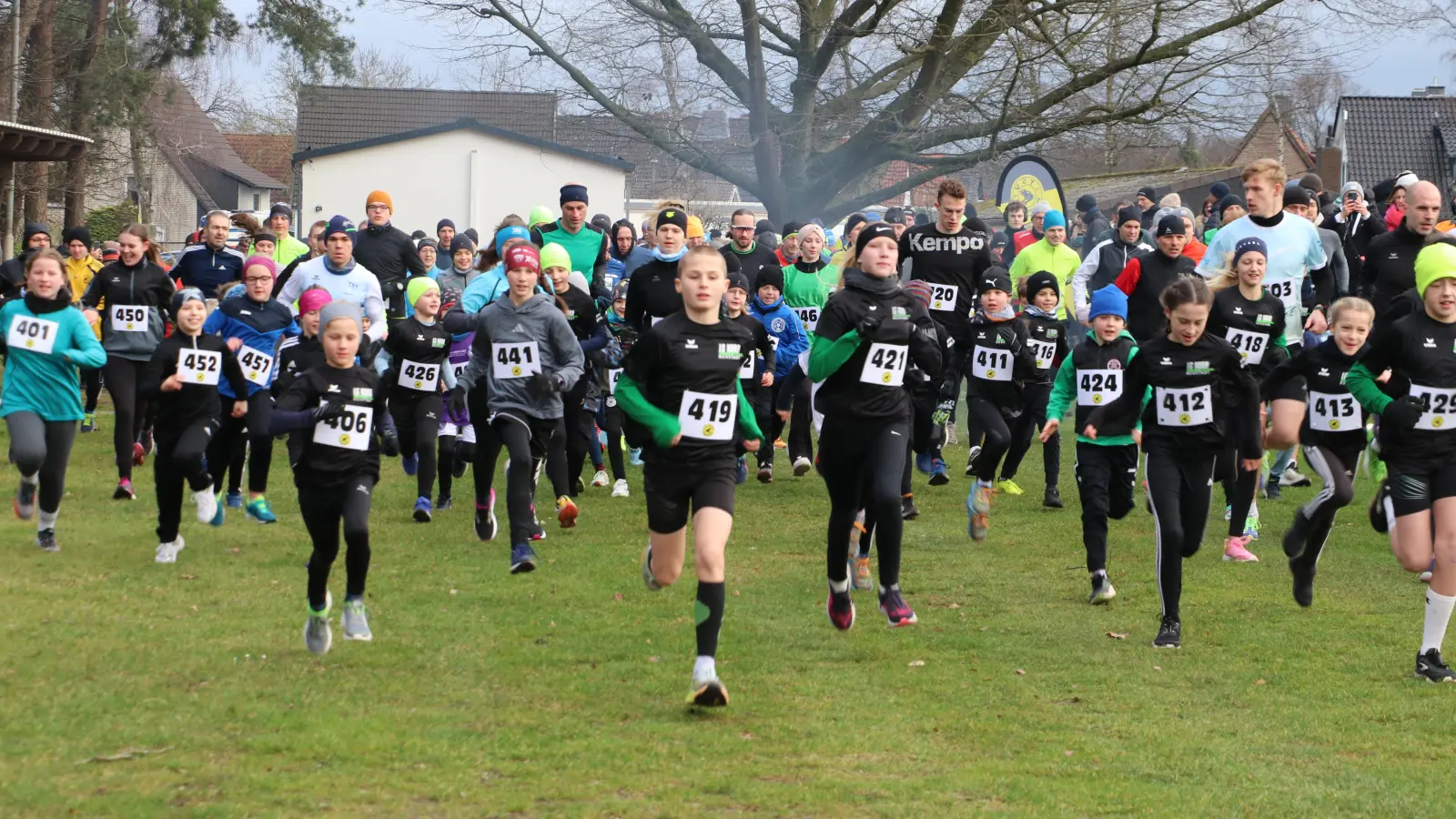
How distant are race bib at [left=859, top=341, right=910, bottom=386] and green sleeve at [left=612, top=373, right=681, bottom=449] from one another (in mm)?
1246

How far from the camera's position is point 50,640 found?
817 centimetres

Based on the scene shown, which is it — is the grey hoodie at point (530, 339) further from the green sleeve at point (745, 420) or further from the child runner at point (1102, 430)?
the child runner at point (1102, 430)

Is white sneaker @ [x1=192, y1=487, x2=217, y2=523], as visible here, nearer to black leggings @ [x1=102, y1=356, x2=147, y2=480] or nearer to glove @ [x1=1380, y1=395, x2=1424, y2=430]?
black leggings @ [x1=102, y1=356, x2=147, y2=480]

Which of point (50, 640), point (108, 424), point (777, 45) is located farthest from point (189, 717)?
point (777, 45)

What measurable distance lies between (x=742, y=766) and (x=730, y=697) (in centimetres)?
111

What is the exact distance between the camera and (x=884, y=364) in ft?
27.3

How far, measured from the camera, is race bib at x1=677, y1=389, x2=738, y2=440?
7.48 meters

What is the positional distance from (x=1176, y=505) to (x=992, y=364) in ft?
13.4

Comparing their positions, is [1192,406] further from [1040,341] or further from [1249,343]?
[1040,341]

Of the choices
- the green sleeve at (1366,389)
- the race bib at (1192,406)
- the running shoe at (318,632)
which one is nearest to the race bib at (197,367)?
the running shoe at (318,632)

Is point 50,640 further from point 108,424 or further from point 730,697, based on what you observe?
point 108,424

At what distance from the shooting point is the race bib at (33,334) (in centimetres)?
1050

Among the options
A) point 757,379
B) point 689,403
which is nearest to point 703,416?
point 689,403

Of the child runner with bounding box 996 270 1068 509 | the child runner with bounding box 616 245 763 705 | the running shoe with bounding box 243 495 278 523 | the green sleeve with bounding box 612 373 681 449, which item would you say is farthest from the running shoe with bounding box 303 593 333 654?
the child runner with bounding box 996 270 1068 509
